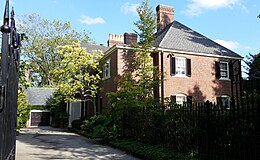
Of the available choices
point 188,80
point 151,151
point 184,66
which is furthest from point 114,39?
point 151,151

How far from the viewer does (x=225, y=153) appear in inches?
267

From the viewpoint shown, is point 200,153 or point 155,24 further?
point 155,24

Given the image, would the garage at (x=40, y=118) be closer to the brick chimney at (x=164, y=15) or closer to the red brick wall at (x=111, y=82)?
the red brick wall at (x=111, y=82)

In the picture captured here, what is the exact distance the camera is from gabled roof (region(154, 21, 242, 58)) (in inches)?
742

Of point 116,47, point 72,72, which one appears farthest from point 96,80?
point 116,47

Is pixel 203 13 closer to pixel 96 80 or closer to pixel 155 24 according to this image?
pixel 155 24

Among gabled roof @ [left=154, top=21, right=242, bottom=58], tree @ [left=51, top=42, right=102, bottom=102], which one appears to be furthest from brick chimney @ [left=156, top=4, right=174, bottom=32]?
tree @ [left=51, top=42, right=102, bottom=102]

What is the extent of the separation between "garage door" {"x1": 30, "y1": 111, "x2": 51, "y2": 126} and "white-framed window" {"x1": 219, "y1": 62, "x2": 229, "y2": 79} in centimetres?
2408

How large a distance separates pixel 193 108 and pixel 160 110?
203 cm

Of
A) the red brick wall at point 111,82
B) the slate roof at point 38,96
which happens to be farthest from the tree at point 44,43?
the red brick wall at point 111,82

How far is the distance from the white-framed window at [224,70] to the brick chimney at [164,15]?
6771mm

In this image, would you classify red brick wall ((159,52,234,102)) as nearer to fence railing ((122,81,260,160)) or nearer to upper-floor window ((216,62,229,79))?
upper-floor window ((216,62,229,79))

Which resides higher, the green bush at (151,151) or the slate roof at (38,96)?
the slate roof at (38,96)

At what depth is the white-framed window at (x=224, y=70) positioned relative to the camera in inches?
786
